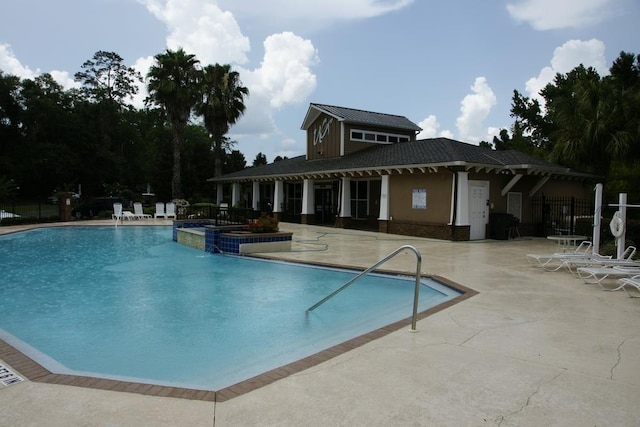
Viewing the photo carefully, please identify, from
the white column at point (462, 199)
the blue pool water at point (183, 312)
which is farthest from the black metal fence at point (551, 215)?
the blue pool water at point (183, 312)

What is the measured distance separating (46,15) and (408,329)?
743 inches

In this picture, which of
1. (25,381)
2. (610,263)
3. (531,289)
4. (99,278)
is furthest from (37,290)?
(610,263)

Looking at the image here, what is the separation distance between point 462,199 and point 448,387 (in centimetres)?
1332

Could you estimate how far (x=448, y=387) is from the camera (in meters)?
3.65

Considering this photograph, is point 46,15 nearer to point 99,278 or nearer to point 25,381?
point 99,278

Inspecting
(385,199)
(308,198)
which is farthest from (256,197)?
(385,199)

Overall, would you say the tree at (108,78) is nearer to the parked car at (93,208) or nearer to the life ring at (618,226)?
the parked car at (93,208)

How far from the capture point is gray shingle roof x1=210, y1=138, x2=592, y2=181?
16500 millimetres

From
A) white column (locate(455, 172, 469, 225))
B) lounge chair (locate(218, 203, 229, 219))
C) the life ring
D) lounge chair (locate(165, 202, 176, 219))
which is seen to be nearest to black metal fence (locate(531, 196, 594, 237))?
white column (locate(455, 172, 469, 225))

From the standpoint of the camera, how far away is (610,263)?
8.57 m

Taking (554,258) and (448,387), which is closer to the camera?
(448,387)

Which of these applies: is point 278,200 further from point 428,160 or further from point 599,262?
point 599,262

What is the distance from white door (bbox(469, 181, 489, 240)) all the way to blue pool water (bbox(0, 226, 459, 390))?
28.1 ft

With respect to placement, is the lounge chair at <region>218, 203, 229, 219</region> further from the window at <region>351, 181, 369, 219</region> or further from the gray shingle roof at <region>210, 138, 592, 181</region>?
the window at <region>351, 181, 369, 219</region>
